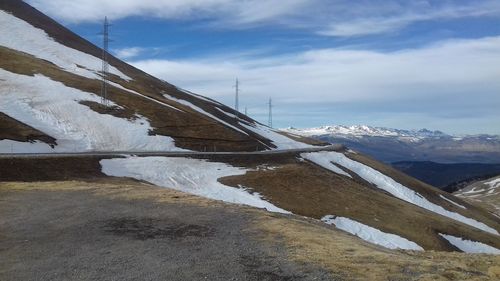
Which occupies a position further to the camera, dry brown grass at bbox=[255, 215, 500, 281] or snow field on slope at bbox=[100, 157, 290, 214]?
snow field on slope at bbox=[100, 157, 290, 214]

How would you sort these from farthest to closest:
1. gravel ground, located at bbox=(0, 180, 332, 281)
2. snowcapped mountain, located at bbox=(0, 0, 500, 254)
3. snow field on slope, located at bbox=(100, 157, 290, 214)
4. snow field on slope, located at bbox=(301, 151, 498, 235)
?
snow field on slope, located at bbox=(301, 151, 498, 235)
snow field on slope, located at bbox=(100, 157, 290, 214)
snowcapped mountain, located at bbox=(0, 0, 500, 254)
gravel ground, located at bbox=(0, 180, 332, 281)

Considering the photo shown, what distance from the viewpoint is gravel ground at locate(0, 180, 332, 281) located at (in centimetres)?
1855

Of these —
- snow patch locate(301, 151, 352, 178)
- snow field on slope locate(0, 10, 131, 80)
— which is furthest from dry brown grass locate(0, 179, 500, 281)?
snow field on slope locate(0, 10, 131, 80)

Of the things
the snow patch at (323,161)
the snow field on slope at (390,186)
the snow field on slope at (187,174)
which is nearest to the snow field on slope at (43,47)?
the snow field on slope at (187,174)

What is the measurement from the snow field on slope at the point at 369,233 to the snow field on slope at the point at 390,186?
3426 centimetres

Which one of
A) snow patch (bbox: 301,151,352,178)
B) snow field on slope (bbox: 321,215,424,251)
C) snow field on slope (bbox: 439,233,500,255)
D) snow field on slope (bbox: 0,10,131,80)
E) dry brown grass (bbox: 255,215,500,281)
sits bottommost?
snow field on slope (bbox: 439,233,500,255)

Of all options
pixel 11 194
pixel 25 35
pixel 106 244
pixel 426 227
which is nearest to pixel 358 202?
pixel 426 227

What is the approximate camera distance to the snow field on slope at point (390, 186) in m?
95.2

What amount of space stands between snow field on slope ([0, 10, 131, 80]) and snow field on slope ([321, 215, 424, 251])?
7475 cm

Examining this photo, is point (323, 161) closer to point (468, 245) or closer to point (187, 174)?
point (468, 245)

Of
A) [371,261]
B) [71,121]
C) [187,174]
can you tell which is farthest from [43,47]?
[371,261]

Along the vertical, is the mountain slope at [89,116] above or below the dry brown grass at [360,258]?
above

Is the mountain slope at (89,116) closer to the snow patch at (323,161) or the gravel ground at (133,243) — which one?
the snow patch at (323,161)

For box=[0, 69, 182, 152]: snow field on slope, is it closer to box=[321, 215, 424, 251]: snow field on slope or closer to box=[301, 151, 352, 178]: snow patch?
box=[301, 151, 352, 178]: snow patch
